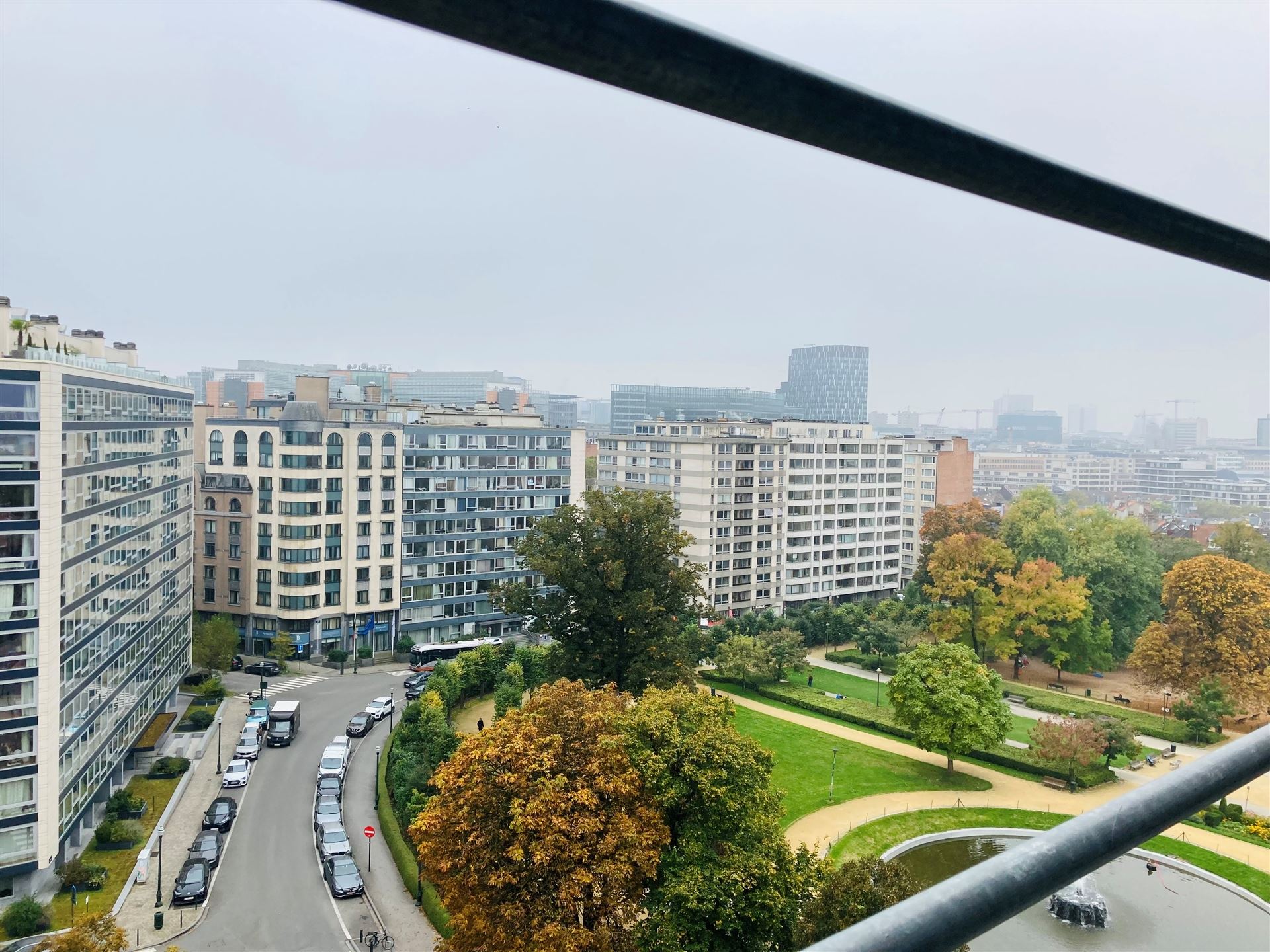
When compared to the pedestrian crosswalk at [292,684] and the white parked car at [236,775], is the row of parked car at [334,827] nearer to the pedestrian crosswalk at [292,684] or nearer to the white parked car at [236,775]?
the white parked car at [236,775]

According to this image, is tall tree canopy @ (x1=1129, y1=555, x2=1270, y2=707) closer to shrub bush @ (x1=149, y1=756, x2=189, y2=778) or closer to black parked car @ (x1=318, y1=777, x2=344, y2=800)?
black parked car @ (x1=318, y1=777, x2=344, y2=800)

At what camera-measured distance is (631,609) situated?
12.9m

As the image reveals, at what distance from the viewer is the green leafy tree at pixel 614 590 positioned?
1294 cm

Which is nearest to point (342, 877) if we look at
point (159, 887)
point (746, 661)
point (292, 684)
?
point (159, 887)

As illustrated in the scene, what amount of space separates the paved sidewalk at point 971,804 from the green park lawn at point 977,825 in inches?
5.2

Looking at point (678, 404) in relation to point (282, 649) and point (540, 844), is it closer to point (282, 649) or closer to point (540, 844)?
point (282, 649)

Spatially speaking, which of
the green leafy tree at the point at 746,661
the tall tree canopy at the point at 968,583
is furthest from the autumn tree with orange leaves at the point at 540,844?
the tall tree canopy at the point at 968,583

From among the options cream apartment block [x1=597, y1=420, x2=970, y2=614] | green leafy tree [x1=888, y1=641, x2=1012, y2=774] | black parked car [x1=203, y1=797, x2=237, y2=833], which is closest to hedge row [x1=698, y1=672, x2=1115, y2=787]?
green leafy tree [x1=888, y1=641, x2=1012, y2=774]

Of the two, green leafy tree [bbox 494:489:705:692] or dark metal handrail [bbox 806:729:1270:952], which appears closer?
dark metal handrail [bbox 806:729:1270:952]

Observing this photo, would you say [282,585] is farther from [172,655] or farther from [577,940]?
[577,940]

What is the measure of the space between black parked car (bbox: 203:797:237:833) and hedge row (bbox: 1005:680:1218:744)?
39.5 feet

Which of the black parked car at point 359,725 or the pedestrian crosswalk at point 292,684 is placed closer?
the black parked car at point 359,725

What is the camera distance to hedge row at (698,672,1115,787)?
1319 centimetres

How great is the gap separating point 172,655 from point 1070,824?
53.5ft
